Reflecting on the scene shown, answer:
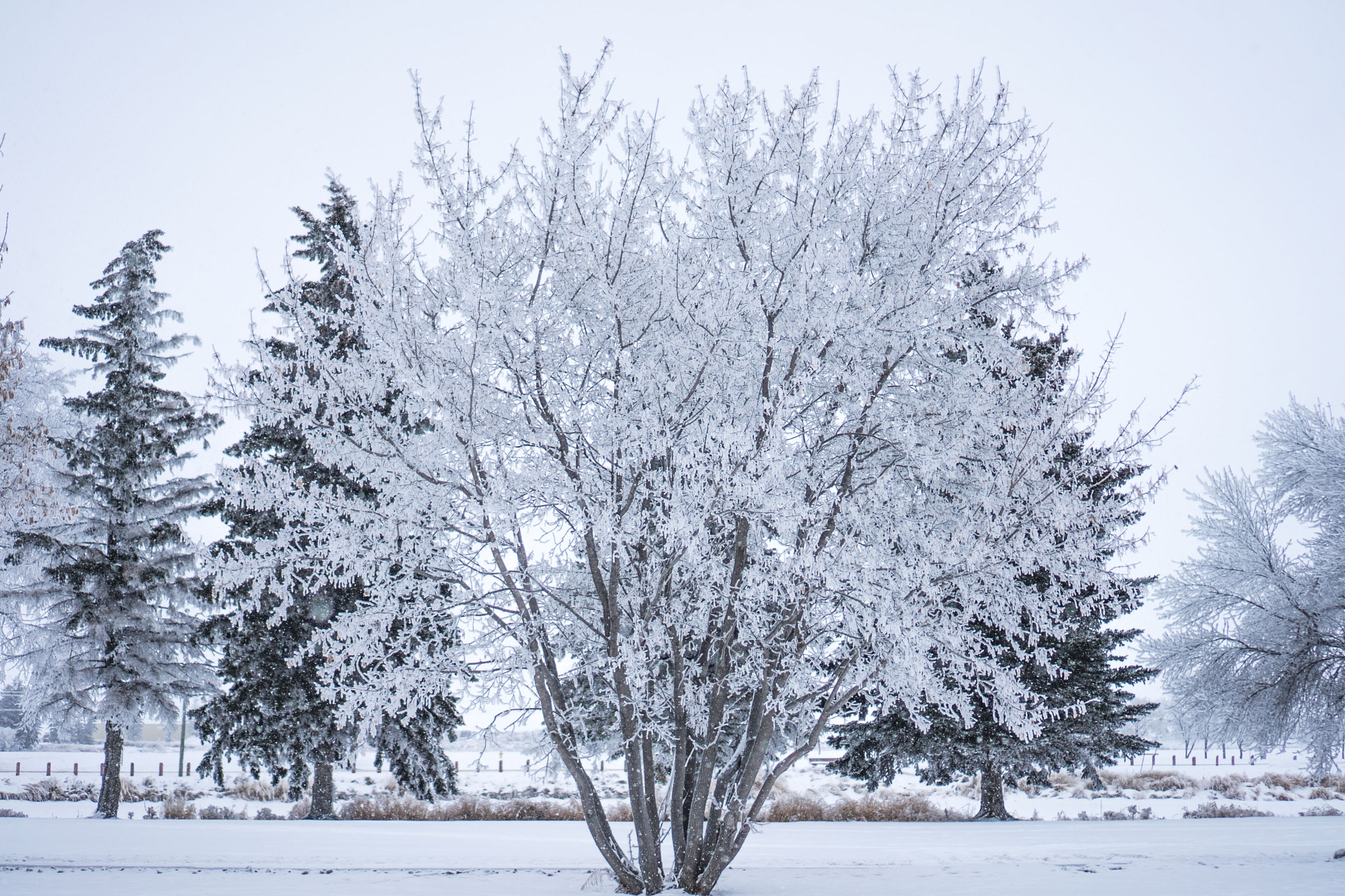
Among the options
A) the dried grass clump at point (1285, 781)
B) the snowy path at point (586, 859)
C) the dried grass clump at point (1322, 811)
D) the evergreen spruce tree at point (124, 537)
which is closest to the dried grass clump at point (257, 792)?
the evergreen spruce tree at point (124, 537)

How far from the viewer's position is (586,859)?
34.6ft

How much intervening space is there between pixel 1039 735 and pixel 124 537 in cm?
1852

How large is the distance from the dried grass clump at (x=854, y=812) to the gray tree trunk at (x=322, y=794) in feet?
27.7

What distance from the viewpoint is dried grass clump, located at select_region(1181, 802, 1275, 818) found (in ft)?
59.1

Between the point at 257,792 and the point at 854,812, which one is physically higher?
the point at 854,812

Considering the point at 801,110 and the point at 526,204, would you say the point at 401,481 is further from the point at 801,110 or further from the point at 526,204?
the point at 801,110

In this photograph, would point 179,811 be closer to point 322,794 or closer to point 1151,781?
point 322,794

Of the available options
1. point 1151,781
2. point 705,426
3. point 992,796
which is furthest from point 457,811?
point 1151,781

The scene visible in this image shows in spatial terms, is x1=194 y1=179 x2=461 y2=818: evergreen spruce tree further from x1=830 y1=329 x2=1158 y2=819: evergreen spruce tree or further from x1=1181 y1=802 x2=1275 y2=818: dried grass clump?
x1=1181 y1=802 x2=1275 y2=818: dried grass clump

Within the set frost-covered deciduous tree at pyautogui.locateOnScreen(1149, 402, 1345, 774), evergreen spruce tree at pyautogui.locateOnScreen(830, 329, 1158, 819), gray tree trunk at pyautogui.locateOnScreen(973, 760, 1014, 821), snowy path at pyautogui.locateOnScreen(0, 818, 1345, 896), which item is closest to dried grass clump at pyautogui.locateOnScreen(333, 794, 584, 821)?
snowy path at pyautogui.locateOnScreen(0, 818, 1345, 896)

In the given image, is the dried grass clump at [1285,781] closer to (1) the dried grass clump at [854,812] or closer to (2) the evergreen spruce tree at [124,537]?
(1) the dried grass clump at [854,812]

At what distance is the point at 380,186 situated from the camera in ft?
24.7

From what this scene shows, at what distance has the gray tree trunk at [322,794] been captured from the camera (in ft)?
53.7

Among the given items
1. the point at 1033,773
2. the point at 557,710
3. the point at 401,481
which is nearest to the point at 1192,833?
the point at 1033,773
